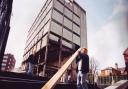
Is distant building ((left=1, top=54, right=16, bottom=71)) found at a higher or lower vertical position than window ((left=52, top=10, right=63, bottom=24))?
lower

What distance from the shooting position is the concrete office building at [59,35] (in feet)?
57.3

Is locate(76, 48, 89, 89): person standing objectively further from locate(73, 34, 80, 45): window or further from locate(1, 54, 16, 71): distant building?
locate(1, 54, 16, 71): distant building

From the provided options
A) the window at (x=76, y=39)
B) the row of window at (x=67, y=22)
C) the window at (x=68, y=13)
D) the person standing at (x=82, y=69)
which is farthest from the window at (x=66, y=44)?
the person standing at (x=82, y=69)

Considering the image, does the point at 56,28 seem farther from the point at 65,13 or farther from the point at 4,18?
the point at 4,18

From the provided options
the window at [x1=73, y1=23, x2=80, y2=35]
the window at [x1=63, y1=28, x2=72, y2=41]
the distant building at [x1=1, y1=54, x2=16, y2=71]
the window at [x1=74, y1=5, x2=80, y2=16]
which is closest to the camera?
the window at [x1=63, y1=28, x2=72, y2=41]

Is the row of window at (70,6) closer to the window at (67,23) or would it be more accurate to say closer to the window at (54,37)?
the window at (67,23)

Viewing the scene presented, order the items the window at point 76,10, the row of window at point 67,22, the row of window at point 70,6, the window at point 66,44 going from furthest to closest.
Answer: the window at point 76,10
the row of window at point 70,6
the window at point 66,44
the row of window at point 67,22

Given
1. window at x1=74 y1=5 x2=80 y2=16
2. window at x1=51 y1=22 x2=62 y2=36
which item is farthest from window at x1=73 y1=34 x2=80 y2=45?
window at x1=74 y1=5 x2=80 y2=16

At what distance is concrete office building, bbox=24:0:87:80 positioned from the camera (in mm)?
17453

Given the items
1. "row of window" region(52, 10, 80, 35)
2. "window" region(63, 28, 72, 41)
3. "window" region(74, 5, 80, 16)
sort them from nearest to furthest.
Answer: "row of window" region(52, 10, 80, 35) < "window" region(63, 28, 72, 41) < "window" region(74, 5, 80, 16)

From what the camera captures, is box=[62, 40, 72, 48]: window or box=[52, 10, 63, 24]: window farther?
box=[62, 40, 72, 48]: window

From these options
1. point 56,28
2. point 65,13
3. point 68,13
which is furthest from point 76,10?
point 56,28

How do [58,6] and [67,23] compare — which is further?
[67,23]

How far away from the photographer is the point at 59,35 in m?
18.4
